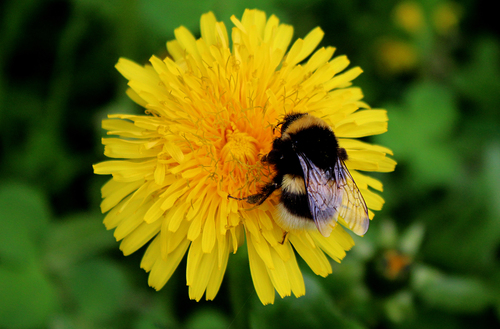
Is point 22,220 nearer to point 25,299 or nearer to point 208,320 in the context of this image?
point 25,299

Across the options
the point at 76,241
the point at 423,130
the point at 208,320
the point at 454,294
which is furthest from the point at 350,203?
the point at 423,130

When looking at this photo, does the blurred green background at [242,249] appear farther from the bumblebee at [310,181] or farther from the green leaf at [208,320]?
the bumblebee at [310,181]

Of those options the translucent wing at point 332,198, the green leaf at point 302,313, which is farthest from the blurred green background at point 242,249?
the translucent wing at point 332,198

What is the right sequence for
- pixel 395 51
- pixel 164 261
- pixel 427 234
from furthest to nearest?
pixel 395 51 < pixel 427 234 < pixel 164 261

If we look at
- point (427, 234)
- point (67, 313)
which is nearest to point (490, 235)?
point (427, 234)

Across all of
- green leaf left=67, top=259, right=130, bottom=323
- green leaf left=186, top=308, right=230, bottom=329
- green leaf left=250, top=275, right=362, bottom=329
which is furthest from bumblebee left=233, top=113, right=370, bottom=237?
green leaf left=67, top=259, right=130, bottom=323

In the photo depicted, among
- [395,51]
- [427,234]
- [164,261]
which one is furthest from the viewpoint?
[395,51]

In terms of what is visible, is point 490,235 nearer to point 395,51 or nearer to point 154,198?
point 395,51

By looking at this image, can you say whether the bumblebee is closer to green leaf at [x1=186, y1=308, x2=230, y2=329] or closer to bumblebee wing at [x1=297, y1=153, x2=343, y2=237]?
bumblebee wing at [x1=297, y1=153, x2=343, y2=237]
